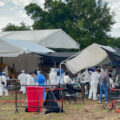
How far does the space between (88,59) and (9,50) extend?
18.6ft

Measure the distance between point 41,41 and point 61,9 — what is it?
903 centimetres

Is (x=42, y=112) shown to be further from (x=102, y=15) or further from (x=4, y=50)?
(x=102, y=15)

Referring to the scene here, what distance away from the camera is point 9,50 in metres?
17.7

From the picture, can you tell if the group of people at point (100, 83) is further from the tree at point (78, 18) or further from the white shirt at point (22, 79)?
the tree at point (78, 18)

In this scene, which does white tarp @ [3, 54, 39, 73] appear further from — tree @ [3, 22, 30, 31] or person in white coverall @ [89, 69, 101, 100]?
tree @ [3, 22, 30, 31]

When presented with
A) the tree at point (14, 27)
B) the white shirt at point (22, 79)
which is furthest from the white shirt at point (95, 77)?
the tree at point (14, 27)

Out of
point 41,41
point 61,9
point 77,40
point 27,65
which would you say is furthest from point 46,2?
point 27,65

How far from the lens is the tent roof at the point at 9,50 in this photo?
57.3 feet

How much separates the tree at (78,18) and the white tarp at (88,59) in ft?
59.5

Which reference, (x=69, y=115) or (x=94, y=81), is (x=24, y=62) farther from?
(x=69, y=115)

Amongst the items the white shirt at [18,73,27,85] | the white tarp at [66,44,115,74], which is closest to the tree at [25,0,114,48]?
the white shirt at [18,73,27,85]

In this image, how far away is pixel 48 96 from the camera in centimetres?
1029

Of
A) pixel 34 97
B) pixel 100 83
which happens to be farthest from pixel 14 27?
pixel 34 97

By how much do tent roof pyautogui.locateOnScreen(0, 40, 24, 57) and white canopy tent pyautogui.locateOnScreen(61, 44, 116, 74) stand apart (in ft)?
13.4
